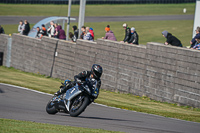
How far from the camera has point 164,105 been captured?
51.8 feet

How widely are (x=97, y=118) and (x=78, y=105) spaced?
1.11 m

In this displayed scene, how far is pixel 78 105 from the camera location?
10.3 metres

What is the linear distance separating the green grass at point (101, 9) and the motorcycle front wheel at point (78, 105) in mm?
36500

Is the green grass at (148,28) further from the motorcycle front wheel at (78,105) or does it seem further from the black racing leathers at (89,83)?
the motorcycle front wheel at (78,105)

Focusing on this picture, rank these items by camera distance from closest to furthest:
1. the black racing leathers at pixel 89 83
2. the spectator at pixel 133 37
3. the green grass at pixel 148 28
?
the black racing leathers at pixel 89 83, the spectator at pixel 133 37, the green grass at pixel 148 28

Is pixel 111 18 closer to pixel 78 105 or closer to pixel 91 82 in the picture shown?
pixel 91 82

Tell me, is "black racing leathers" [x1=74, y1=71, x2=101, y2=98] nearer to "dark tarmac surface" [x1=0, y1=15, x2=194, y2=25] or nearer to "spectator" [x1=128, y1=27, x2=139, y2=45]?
"spectator" [x1=128, y1=27, x2=139, y2=45]

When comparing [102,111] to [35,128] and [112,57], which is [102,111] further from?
[112,57]

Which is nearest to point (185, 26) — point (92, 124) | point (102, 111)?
point (102, 111)

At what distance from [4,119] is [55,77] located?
1444 centimetres

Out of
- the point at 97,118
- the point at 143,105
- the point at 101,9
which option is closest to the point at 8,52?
the point at 143,105

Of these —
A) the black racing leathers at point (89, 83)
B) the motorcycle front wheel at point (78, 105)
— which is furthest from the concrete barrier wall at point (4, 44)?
the motorcycle front wheel at point (78, 105)

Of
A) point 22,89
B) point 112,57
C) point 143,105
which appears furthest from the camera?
point 112,57

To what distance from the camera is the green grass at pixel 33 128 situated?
8.03m
